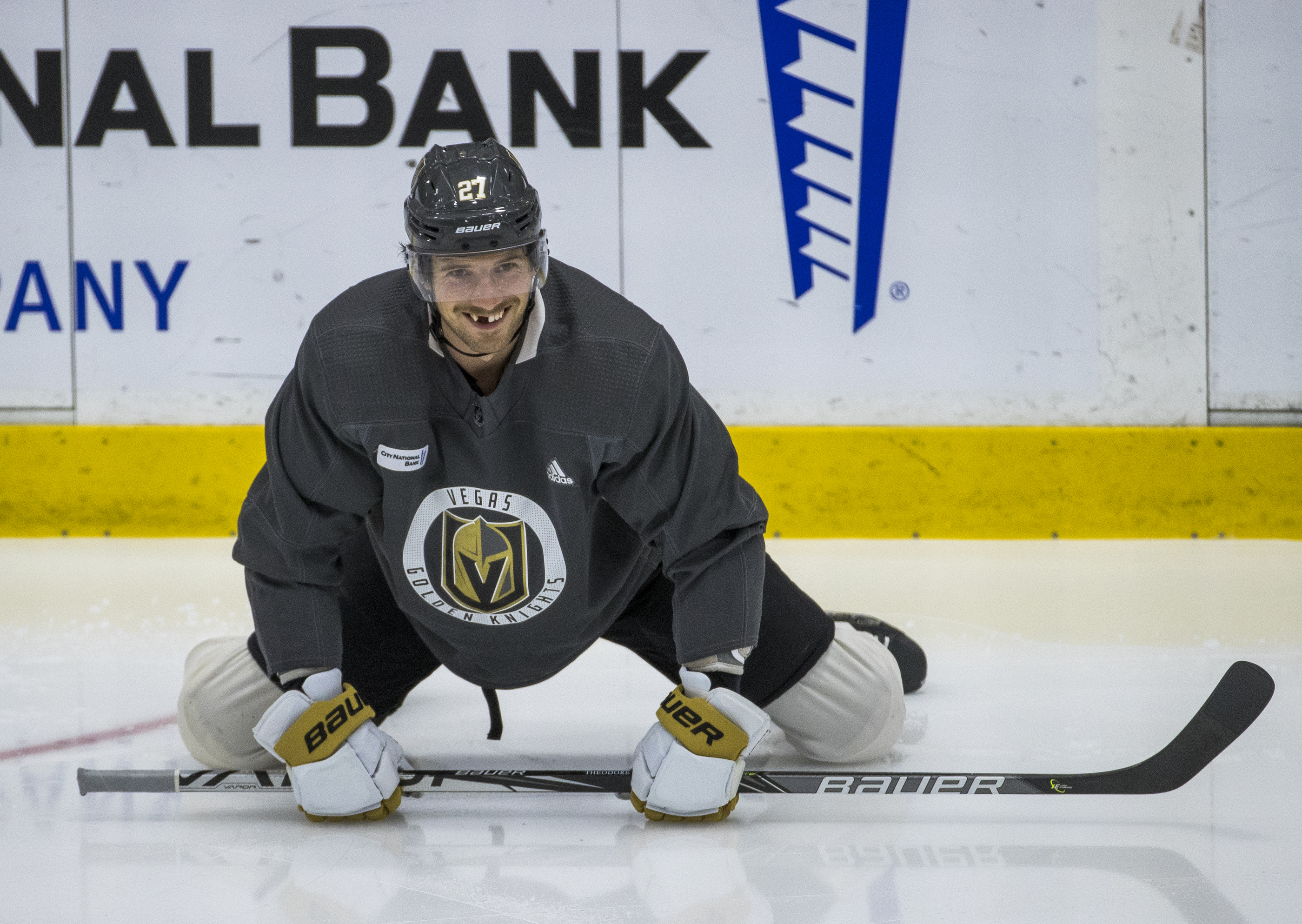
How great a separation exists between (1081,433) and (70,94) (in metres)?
3.95

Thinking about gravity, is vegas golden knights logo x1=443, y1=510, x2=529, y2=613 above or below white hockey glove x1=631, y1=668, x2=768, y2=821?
above

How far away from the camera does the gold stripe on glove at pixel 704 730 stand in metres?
1.45

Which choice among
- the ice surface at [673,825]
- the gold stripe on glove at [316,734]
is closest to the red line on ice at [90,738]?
the ice surface at [673,825]

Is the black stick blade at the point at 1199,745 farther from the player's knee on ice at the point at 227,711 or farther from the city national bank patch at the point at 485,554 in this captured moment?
the player's knee on ice at the point at 227,711

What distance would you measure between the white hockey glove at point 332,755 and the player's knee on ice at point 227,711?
0.61ft

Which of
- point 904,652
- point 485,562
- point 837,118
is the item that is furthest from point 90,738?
point 837,118

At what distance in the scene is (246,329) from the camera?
4176mm

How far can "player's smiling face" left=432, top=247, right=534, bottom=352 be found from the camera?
1.37 meters

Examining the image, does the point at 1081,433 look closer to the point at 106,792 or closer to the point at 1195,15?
the point at 1195,15

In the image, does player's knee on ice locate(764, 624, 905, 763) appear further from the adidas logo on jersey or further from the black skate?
the adidas logo on jersey

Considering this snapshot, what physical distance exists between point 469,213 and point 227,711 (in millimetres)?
844

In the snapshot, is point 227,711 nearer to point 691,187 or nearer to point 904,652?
point 904,652

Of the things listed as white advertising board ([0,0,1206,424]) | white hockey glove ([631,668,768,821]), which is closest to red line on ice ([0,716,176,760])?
white hockey glove ([631,668,768,821])

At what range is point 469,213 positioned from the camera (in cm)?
137
